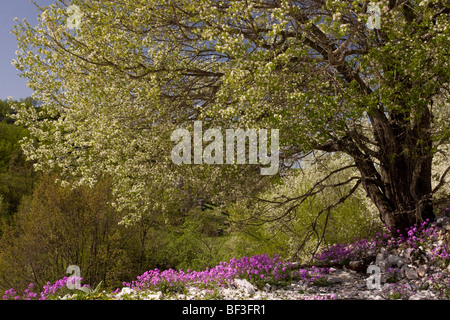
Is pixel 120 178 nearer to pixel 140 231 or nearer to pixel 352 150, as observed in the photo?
pixel 352 150

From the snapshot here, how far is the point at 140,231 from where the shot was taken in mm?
20281

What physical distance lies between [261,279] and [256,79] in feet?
16.0

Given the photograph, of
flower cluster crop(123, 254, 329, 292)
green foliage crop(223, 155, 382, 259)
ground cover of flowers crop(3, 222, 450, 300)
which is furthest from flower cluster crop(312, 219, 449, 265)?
green foliage crop(223, 155, 382, 259)

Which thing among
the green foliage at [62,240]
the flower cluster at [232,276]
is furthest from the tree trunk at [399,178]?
the green foliage at [62,240]

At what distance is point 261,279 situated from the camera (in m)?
Result: 8.86

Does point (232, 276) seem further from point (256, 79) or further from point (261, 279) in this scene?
point (256, 79)

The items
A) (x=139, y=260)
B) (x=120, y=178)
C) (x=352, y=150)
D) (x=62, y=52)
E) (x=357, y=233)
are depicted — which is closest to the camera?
(x=62, y=52)

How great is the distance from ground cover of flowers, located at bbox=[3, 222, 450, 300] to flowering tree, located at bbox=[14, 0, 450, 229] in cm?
85

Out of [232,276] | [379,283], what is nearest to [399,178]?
[379,283]

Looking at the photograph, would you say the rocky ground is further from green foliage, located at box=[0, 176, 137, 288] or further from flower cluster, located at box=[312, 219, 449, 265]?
green foliage, located at box=[0, 176, 137, 288]

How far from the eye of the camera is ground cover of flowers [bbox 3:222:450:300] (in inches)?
299
